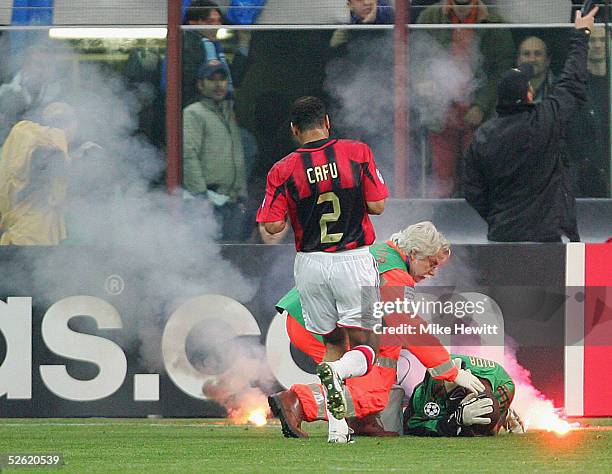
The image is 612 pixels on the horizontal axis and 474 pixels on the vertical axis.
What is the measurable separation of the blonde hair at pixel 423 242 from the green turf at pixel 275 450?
101 centimetres

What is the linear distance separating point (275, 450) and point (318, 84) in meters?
3.48

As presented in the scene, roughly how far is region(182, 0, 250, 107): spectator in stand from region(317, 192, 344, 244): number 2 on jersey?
2491 millimetres

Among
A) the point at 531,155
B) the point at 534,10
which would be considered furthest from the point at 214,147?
the point at 534,10

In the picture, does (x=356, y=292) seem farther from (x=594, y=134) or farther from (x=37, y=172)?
(x=37, y=172)

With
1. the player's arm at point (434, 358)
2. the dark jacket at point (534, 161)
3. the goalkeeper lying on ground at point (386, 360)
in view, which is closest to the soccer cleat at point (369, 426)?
the goalkeeper lying on ground at point (386, 360)

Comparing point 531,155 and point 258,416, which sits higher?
point 531,155

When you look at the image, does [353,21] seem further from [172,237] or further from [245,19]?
[172,237]

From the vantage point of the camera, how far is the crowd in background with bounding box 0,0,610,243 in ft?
34.0

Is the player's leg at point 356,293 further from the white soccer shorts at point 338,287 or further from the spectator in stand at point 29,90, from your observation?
the spectator in stand at point 29,90

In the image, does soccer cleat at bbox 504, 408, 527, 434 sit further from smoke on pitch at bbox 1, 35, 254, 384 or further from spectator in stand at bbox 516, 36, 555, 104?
spectator in stand at bbox 516, 36, 555, 104

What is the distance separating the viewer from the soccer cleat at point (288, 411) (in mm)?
8289

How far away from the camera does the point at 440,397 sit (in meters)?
8.49

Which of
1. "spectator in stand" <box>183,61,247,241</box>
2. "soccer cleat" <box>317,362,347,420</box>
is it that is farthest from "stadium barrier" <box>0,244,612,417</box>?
"soccer cleat" <box>317,362,347,420</box>

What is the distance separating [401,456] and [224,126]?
12.0 feet
